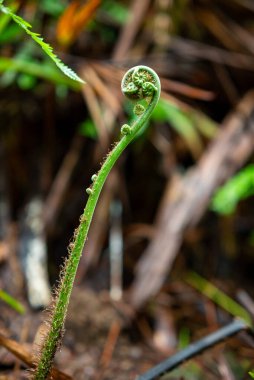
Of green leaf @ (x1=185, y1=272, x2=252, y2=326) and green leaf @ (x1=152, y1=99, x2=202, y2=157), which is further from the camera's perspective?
green leaf @ (x1=152, y1=99, x2=202, y2=157)

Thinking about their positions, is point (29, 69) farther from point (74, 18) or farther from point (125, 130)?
point (125, 130)

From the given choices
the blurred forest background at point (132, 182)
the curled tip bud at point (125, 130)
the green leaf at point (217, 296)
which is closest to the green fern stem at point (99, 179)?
the curled tip bud at point (125, 130)

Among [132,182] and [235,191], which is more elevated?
[235,191]

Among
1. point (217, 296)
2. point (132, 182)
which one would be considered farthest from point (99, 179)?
point (132, 182)

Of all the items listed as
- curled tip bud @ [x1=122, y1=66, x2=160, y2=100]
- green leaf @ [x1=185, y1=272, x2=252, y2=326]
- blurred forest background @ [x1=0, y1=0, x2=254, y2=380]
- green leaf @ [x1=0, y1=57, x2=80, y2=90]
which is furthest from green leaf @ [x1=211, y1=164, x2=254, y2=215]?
curled tip bud @ [x1=122, y1=66, x2=160, y2=100]

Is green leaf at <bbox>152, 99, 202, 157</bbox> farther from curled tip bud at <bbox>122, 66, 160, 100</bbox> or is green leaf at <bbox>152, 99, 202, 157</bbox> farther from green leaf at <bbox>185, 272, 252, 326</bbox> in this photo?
curled tip bud at <bbox>122, 66, 160, 100</bbox>
